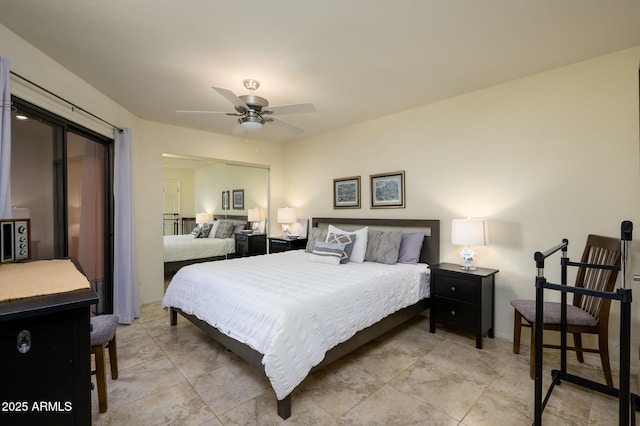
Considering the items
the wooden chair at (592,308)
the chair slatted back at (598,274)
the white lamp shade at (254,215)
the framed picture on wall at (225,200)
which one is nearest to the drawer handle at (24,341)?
the wooden chair at (592,308)

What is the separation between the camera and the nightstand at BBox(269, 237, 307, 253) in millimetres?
4838

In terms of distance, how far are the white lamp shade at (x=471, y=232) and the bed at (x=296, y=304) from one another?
52cm

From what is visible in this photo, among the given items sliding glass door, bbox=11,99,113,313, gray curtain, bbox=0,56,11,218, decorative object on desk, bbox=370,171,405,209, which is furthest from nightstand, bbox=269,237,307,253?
gray curtain, bbox=0,56,11,218

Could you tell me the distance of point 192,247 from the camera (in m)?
5.12

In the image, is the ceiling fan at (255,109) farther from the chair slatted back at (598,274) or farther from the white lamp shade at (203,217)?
the white lamp shade at (203,217)

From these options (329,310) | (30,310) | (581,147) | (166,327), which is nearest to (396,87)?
(581,147)

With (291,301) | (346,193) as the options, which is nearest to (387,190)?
(346,193)

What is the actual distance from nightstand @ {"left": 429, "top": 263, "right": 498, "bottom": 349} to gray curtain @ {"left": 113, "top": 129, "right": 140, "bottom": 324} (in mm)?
3436

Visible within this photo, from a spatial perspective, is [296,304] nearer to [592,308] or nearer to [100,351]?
[100,351]

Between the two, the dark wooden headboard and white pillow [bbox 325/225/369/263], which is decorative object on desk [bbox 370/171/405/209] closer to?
the dark wooden headboard

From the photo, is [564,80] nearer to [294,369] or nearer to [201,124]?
[294,369]

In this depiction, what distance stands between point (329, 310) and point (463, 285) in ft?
5.09

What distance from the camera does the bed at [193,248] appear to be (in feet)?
16.0

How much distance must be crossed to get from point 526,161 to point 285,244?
11.3 ft
